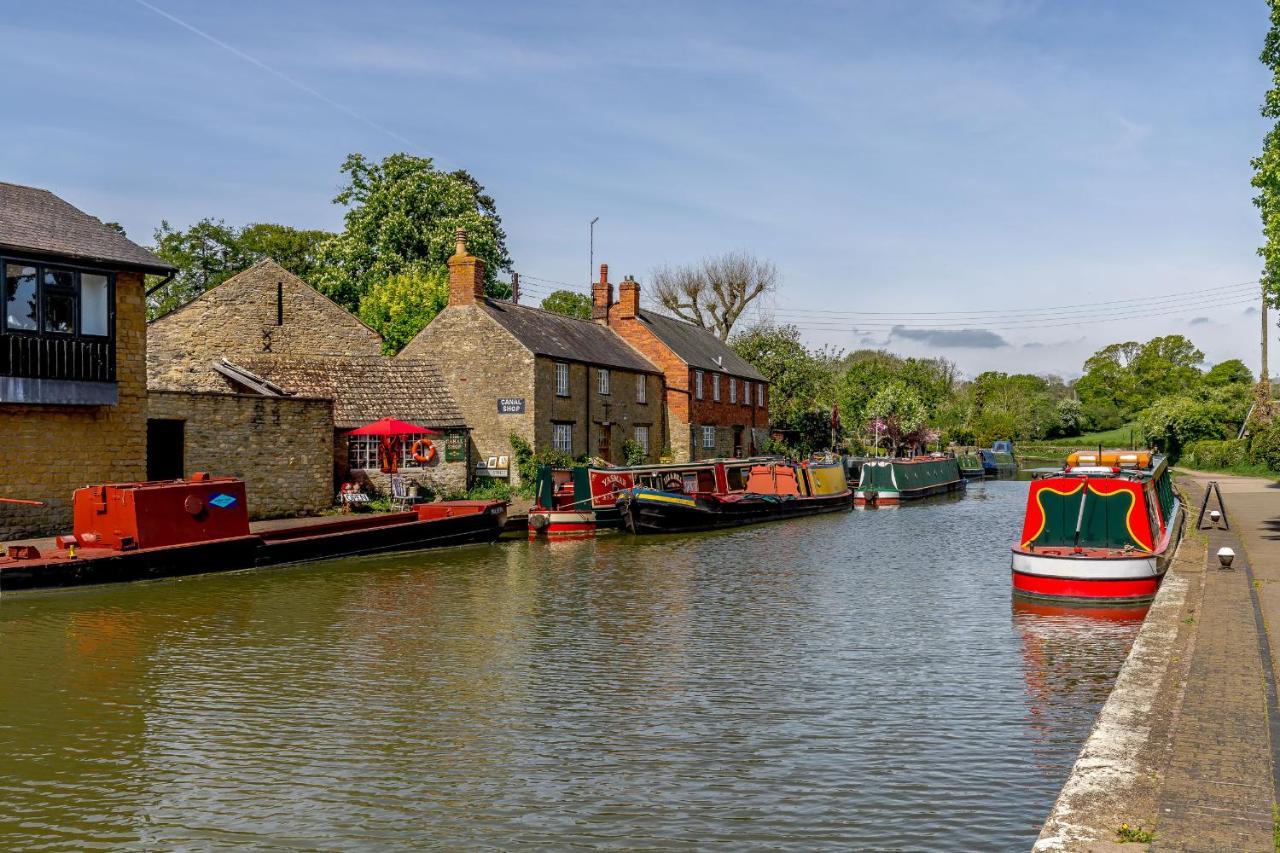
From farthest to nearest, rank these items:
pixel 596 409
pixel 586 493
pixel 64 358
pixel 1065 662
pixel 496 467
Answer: pixel 596 409 → pixel 496 467 → pixel 586 493 → pixel 64 358 → pixel 1065 662

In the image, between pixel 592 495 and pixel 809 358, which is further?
pixel 809 358

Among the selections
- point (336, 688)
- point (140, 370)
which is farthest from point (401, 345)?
point (336, 688)

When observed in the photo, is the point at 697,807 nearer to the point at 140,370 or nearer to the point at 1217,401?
the point at 140,370

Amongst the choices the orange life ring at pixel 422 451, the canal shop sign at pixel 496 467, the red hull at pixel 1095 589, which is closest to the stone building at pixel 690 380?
the canal shop sign at pixel 496 467

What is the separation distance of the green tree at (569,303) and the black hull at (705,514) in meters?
38.7

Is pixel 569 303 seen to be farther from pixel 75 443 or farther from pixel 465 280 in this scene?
pixel 75 443

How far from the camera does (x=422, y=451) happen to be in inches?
1200

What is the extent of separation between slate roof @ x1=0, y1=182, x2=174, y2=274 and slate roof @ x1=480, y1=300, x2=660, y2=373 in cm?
1334

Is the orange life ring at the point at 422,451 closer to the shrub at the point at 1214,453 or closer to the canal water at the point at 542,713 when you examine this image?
the canal water at the point at 542,713

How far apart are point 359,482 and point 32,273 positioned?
414 inches

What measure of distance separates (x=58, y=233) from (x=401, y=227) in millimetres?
27730

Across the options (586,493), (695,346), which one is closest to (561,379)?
(586,493)

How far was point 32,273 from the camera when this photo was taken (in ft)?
65.8

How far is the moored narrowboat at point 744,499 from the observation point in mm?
27516
